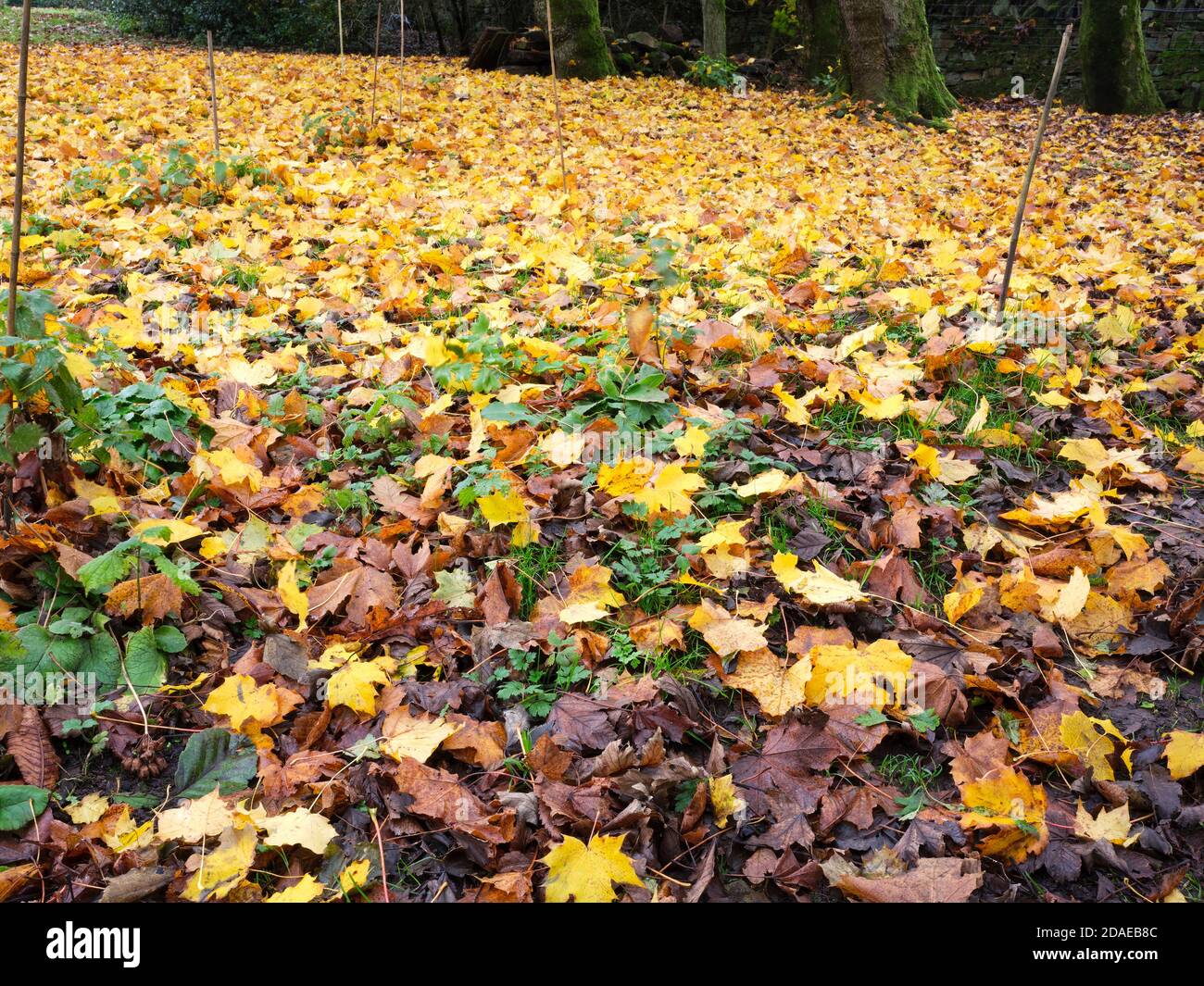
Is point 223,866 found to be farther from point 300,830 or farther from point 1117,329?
point 1117,329

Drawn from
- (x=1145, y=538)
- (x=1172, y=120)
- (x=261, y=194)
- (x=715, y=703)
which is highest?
(x=1172, y=120)

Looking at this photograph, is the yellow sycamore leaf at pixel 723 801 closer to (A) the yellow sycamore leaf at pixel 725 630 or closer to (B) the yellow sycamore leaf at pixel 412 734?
(A) the yellow sycamore leaf at pixel 725 630

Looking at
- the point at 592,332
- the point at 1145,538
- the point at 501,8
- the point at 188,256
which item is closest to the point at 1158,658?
the point at 1145,538

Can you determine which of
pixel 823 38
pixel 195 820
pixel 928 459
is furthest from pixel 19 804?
pixel 823 38

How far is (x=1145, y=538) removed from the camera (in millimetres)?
2254

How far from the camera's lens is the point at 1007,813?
60.1 inches

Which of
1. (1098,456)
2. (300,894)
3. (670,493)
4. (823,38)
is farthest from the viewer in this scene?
(823,38)

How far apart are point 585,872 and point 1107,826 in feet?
3.08

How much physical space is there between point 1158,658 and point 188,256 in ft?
13.3

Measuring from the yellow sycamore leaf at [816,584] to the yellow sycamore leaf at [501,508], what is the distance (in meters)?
0.65

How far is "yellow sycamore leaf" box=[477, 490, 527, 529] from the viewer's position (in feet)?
7.02

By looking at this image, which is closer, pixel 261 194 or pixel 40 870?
pixel 40 870

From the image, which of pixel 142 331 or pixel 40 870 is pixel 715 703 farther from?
pixel 142 331

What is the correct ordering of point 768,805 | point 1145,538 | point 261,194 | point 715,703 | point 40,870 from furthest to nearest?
point 261,194
point 1145,538
point 715,703
point 768,805
point 40,870
